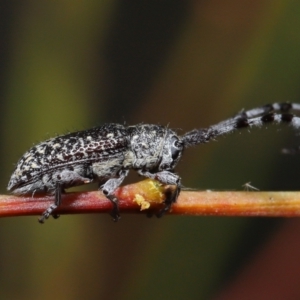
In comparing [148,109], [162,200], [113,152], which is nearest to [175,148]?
[113,152]

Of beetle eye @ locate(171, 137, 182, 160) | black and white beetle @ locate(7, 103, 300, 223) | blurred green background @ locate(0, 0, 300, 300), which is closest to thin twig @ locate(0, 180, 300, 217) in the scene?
black and white beetle @ locate(7, 103, 300, 223)

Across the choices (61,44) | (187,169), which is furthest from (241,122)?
(61,44)

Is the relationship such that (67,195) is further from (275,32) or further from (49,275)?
(275,32)

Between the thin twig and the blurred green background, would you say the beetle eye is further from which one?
the blurred green background

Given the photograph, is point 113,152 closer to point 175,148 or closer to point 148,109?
point 175,148

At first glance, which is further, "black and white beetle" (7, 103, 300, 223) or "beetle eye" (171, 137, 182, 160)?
"beetle eye" (171, 137, 182, 160)

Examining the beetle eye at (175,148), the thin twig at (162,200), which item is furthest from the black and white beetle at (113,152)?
the thin twig at (162,200)
